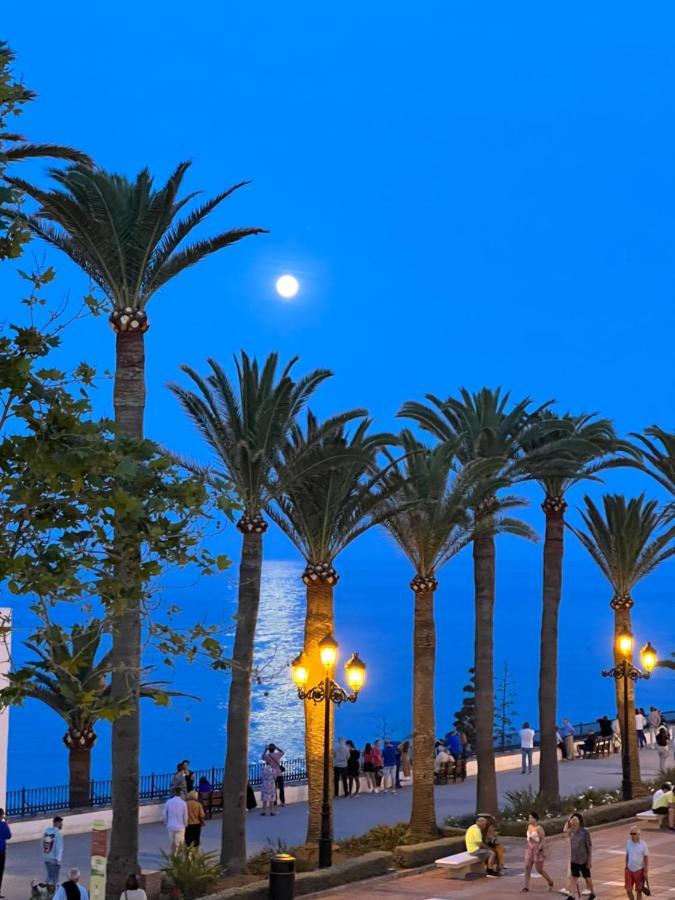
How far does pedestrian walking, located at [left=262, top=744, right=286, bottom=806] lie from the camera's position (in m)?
29.8

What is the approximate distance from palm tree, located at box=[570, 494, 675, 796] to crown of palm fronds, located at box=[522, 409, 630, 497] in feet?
5.38

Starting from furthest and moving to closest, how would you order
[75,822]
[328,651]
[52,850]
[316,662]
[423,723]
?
[423,723]
[75,822]
[316,662]
[328,651]
[52,850]

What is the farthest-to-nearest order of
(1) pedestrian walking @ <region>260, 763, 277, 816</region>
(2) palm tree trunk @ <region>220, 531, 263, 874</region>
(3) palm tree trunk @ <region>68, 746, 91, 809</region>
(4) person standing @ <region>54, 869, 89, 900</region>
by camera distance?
(3) palm tree trunk @ <region>68, 746, 91, 809</region>
(1) pedestrian walking @ <region>260, 763, 277, 816</region>
(2) palm tree trunk @ <region>220, 531, 263, 874</region>
(4) person standing @ <region>54, 869, 89, 900</region>

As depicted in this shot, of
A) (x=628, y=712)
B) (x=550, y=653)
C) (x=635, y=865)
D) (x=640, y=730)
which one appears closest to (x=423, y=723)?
(x=550, y=653)

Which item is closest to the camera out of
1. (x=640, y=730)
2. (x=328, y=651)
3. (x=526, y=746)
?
(x=328, y=651)

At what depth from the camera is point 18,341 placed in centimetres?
882

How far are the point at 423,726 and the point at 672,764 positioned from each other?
17.6 meters

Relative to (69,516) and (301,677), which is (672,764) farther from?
(69,516)

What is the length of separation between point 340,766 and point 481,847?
10155 mm

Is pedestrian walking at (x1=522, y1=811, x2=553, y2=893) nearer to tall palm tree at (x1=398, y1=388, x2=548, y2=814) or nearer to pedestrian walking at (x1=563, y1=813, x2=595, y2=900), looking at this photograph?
pedestrian walking at (x1=563, y1=813, x2=595, y2=900)

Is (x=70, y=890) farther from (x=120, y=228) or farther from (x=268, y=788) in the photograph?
(x=268, y=788)

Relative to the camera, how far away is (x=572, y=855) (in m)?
19.5

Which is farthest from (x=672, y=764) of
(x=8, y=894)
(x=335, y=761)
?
(x=8, y=894)

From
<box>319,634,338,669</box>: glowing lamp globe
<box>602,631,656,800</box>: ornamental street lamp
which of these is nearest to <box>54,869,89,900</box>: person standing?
<box>319,634,338,669</box>: glowing lamp globe
